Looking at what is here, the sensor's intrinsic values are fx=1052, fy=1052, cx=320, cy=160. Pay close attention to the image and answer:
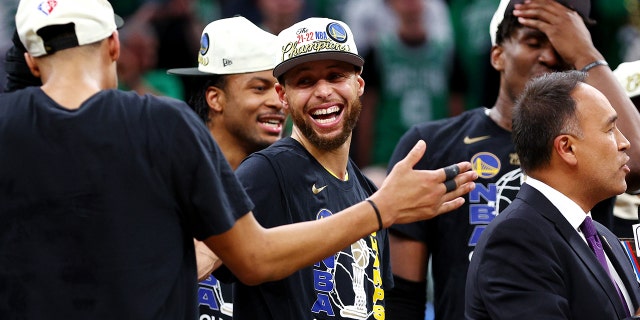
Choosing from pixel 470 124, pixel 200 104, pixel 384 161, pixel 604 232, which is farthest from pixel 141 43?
pixel 604 232

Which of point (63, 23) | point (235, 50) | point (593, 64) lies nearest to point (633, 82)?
point (593, 64)

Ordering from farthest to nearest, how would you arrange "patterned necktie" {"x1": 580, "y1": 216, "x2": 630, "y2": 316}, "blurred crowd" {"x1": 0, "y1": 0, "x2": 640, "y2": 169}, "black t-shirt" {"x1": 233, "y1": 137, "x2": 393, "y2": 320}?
"blurred crowd" {"x1": 0, "y1": 0, "x2": 640, "y2": 169}, "black t-shirt" {"x1": 233, "y1": 137, "x2": 393, "y2": 320}, "patterned necktie" {"x1": 580, "y1": 216, "x2": 630, "y2": 316}

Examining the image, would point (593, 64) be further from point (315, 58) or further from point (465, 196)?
point (315, 58)

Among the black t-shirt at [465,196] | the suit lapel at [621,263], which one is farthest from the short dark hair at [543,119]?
the black t-shirt at [465,196]

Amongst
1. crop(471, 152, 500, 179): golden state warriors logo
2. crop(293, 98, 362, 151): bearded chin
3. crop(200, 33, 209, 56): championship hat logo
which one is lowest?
crop(471, 152, 500, 179): golden state warriors logo

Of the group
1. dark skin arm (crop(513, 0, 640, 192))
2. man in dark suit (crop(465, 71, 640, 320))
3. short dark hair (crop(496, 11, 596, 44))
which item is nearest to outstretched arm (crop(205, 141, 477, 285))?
man in dark suit (crop(465, 71, 640, 320))

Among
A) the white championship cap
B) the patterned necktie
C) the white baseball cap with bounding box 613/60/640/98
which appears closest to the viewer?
the patterned necktie

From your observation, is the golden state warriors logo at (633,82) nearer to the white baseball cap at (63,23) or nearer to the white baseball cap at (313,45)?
the white baseball cap at (313,45)

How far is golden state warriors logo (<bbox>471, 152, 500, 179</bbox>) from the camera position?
4.96m

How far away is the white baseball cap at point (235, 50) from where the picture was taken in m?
5.17

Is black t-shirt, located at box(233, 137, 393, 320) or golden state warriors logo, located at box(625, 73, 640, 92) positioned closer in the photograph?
black t-shirt, located at box(233, 137, 393, 320)

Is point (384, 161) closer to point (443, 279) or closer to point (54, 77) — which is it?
point (443, 279)

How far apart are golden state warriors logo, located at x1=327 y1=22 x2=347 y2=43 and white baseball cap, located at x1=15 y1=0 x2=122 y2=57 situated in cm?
118

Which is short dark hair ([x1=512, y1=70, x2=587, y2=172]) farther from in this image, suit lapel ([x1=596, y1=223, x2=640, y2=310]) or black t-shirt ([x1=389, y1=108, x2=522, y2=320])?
black t-shirt ([x1=389, y1=108, x2=522, y2=320])
